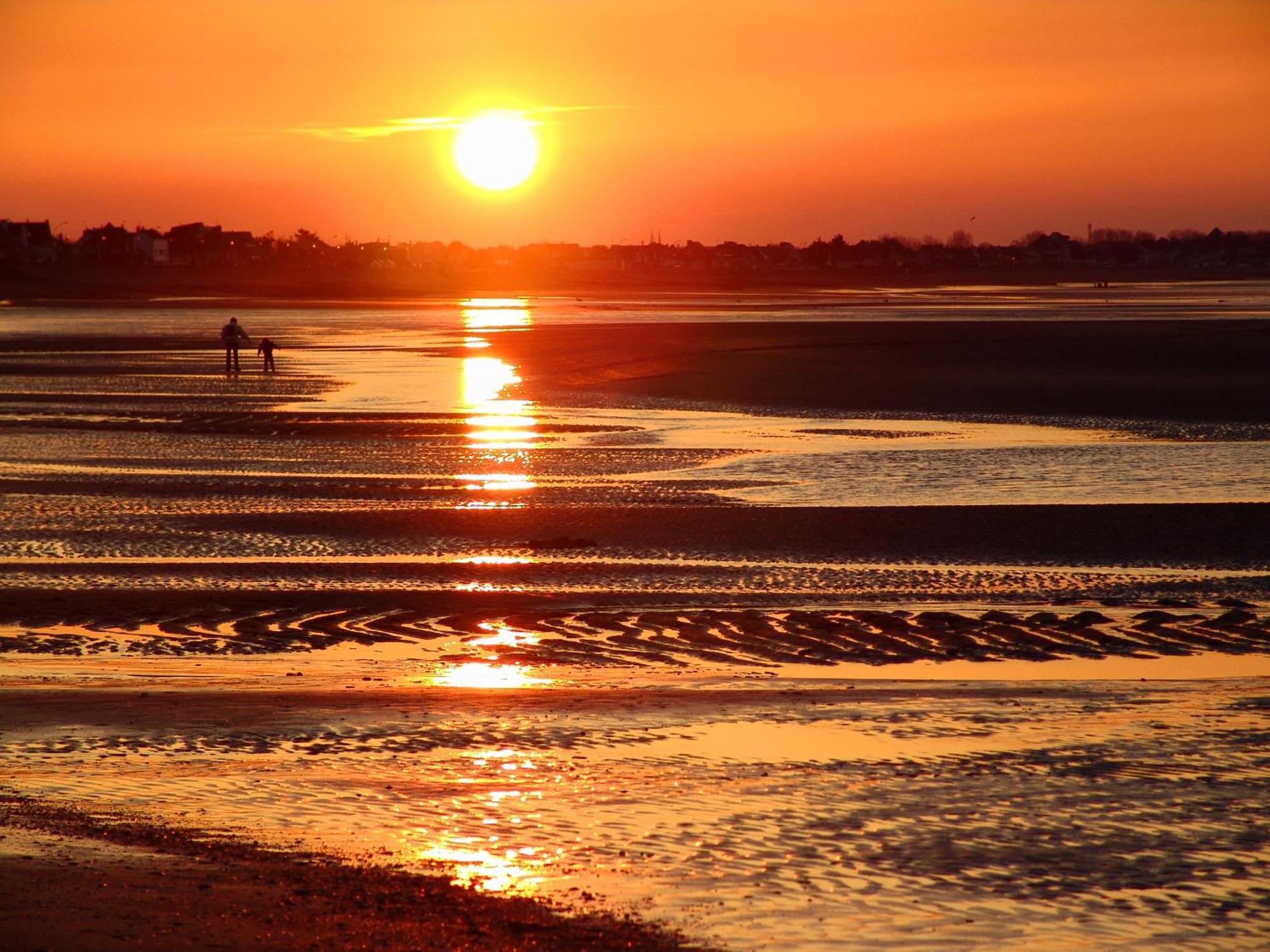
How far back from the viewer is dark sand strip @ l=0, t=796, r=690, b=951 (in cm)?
586

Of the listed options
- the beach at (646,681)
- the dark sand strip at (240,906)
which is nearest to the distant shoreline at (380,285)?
the beach at (646,681)

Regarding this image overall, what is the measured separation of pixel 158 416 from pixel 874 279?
155 meters

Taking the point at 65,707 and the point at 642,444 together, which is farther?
the point at 642,444

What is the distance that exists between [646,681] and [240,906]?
4669 millimetres

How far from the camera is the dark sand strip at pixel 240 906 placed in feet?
19.2

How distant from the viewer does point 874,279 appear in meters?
179

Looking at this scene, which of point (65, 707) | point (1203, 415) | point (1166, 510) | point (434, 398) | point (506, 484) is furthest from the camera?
point (434, 398)

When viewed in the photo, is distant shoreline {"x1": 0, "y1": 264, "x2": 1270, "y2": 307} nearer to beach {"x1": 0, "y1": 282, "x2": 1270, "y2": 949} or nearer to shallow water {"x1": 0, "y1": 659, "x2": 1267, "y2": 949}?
beach {"x1": 0, "y1": 282, "x2": 1270, "y2": 949}

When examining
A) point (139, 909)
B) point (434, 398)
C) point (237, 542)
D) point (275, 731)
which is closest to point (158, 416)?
point (434, 398)

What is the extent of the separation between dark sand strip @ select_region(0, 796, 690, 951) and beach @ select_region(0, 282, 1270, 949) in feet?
0.08

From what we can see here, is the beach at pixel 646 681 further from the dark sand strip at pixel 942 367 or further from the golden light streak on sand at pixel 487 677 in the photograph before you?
the dark sand strip at pixel 942 367

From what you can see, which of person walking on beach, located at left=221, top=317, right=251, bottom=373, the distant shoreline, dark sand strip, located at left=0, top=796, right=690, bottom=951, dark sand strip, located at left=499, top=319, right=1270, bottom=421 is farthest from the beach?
the distant shoreline

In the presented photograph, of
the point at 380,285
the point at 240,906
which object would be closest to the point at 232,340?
the point at 240,906

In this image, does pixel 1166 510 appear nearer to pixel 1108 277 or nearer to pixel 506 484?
pixel 506 484
